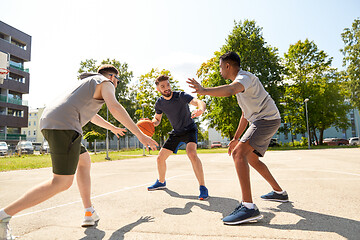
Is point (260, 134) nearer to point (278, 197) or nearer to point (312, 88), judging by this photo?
point (278, 197)

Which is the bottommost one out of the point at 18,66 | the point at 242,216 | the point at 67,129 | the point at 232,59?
the point at 242,216

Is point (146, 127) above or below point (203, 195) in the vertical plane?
above

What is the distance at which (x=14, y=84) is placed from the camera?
42125 mm

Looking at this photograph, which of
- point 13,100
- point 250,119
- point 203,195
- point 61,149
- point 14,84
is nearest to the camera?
point 61,149

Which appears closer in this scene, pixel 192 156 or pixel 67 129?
pixel 67 129

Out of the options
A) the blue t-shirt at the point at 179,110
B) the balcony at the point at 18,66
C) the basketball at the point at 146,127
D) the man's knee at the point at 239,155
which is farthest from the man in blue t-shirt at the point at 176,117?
the balcony at the point at 18,66

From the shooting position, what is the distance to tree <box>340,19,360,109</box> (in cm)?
3198

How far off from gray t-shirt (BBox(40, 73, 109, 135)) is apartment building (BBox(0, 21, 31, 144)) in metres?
44.0

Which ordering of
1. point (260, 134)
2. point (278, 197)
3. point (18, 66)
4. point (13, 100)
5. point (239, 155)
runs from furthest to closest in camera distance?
point (18, 66)
point (13, 100)
point (278, 197)
point (260, 134)
point (239, 155)

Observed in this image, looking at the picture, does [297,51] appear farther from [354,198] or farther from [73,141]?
[73,141]

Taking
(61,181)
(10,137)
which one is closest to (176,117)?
(61,181)

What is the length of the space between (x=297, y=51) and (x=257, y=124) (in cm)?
4065

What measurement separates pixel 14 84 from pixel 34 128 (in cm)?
4735

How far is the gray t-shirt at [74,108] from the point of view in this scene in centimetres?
243
